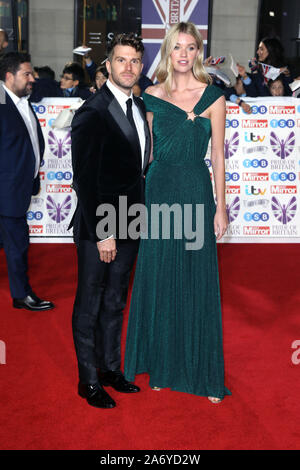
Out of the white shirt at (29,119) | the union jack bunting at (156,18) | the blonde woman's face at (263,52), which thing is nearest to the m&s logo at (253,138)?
the blonde woman's face at (263,52)

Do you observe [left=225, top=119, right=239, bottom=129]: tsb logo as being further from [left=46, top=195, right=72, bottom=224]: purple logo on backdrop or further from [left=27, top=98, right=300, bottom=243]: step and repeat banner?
[left=46, top=195, right=72, bottom=224]: purple logo on backdrop

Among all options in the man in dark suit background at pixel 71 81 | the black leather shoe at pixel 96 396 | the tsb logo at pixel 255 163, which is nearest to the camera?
the black leather shoe at pixel 96 396

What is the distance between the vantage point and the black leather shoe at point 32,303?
3958mm

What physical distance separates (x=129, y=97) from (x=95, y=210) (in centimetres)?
53

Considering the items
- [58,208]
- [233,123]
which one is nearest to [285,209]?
[233,123]

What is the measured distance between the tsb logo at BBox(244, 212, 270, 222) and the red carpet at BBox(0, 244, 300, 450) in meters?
1.69

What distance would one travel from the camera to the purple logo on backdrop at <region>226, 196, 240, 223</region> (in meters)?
5.95

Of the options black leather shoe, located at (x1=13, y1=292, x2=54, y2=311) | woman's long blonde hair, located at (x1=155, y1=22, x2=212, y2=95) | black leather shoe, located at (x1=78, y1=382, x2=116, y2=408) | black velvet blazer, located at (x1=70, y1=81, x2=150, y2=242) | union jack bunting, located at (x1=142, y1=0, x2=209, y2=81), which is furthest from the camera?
union jack bunting, located at (x1=142, y1=0, x2=209, y2=81)

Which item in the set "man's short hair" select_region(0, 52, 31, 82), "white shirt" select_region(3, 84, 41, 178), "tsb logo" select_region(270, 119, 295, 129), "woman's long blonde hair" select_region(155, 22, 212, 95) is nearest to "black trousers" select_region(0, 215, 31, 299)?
"white shirt" select_region(3, 84, 41, 178)

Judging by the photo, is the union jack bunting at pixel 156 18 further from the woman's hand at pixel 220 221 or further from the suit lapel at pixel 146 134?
the woman's hand at pixel 220 221

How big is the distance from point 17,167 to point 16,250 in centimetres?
61

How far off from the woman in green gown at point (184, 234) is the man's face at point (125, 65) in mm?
261

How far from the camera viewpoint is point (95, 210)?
2328 mm
